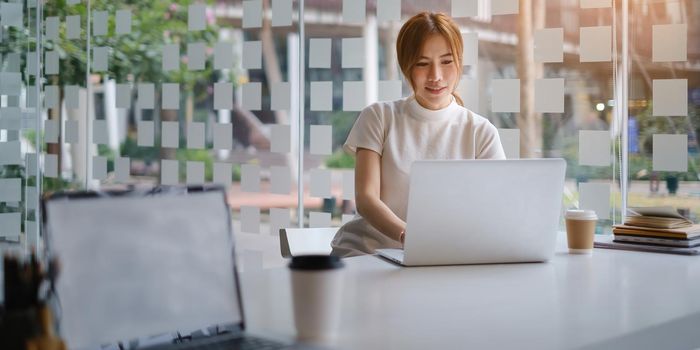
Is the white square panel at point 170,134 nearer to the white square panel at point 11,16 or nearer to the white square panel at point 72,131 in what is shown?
the white square panel at point 72,131

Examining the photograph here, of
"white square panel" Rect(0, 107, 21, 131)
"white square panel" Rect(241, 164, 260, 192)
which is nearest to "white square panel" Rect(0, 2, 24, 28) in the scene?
"white square panel" Rect(0, 107, 21, 131)

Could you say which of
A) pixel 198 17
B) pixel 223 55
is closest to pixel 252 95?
pixel 223 55

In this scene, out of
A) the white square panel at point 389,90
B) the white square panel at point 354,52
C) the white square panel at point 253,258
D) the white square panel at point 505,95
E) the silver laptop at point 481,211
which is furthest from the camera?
the white square panel at point 253,258

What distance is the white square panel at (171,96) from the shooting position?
4969mm

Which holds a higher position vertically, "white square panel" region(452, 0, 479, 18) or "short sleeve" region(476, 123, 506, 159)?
"white square panel" region(452, 0, 479, 18)

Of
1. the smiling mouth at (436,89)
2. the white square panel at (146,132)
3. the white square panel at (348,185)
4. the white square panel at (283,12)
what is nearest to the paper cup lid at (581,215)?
the smiling mouth at (436,89)

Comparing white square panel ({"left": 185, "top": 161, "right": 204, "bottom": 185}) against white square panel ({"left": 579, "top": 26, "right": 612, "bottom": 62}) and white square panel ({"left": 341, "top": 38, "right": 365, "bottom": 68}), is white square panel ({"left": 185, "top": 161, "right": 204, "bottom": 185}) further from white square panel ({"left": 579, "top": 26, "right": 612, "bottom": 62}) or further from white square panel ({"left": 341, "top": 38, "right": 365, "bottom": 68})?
white square panel ({"left": 579, "top": 26, "right": 612, "bottom": 62})

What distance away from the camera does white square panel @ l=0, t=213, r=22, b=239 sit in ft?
18.5

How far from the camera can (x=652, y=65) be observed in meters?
3.47

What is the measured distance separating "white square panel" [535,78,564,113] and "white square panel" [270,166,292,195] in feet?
4.44

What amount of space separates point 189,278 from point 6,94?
187 inches

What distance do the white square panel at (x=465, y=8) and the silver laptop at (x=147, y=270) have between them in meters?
2.71

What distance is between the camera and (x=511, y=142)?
381 centimetres

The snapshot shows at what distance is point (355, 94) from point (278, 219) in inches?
29.9
